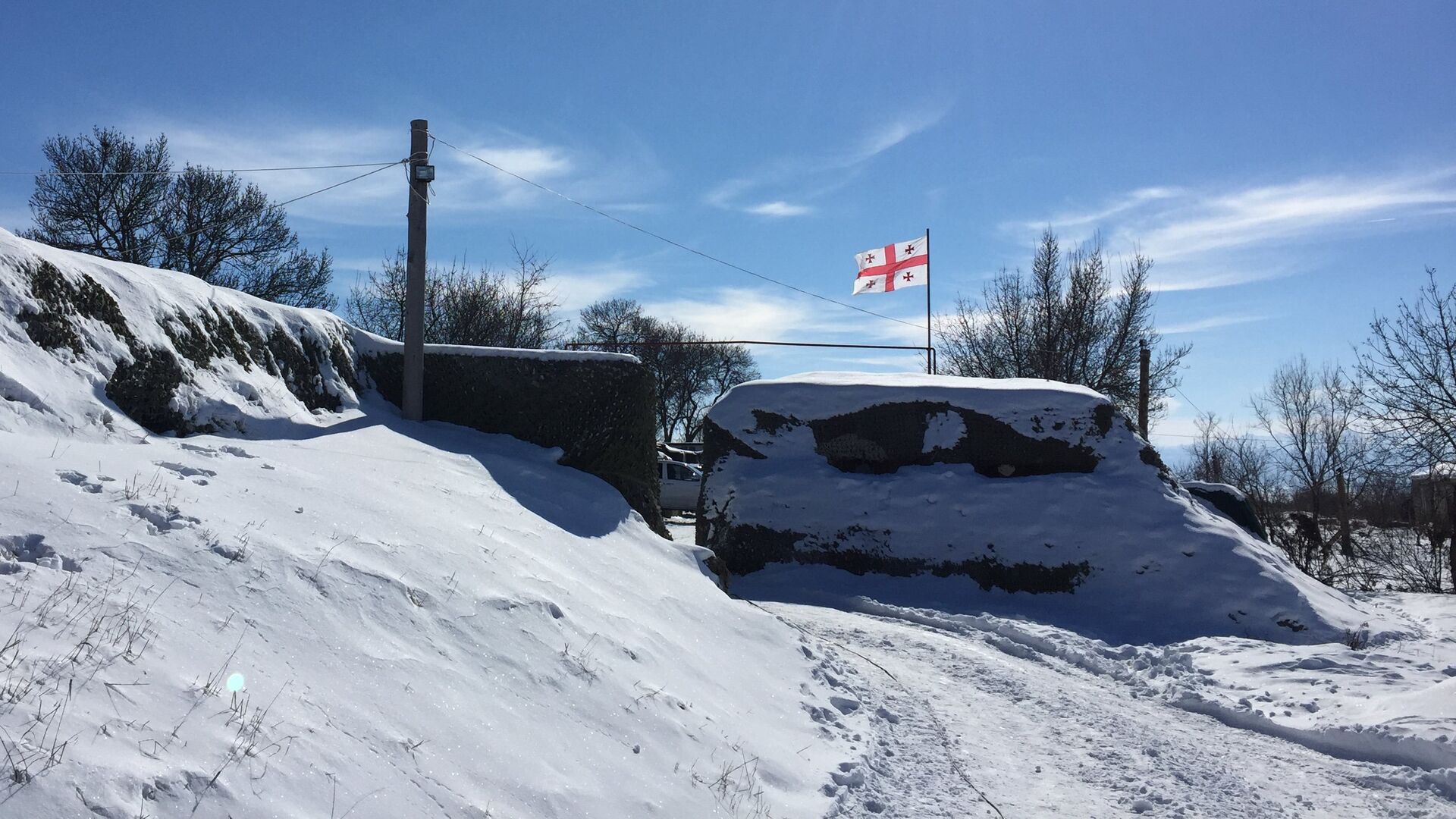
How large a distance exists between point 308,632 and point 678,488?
21.0 meters

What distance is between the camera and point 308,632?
12.5 feet

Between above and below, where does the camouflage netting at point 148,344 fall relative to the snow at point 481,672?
above

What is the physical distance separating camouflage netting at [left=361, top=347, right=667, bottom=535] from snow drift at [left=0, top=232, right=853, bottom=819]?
6.11 ft

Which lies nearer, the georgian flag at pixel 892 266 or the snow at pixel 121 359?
the snow at pixel 121 359

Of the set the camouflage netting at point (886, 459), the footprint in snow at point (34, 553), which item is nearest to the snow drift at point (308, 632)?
the footprint in snow at point (34, 553)

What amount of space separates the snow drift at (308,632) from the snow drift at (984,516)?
3.82 metres

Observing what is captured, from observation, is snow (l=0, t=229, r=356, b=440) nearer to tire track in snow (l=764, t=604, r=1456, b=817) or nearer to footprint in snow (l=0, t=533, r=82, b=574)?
footprint in snow (l=0, t=533, r=82, b=574)

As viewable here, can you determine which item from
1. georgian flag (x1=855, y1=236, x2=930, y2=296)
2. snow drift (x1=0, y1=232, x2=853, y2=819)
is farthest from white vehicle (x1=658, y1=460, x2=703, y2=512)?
snow drift (x1=0, y1=232, x2=853, y2=819)

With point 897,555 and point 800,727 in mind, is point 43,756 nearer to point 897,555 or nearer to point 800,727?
point 800,727

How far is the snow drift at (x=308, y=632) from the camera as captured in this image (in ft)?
9.45

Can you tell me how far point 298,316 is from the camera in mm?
8789

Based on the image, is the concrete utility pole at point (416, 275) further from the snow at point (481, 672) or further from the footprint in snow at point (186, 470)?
the footprint in snow at point (186, 470)

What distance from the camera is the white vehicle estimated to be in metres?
24.8

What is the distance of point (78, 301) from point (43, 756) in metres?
4.73
